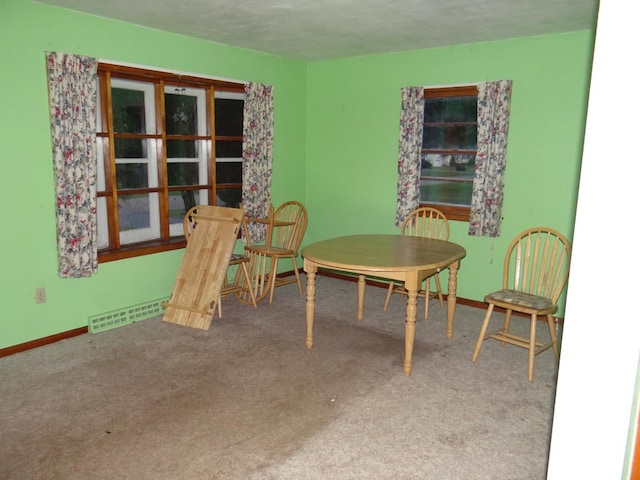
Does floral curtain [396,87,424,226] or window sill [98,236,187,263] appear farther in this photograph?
floral curtain [396,87,424,226]

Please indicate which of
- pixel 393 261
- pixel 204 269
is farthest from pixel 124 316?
pixel 393 261

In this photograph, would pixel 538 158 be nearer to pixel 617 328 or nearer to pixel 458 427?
pixel 458 427

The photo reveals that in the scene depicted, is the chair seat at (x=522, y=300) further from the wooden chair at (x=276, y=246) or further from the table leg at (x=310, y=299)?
the wooden chair at (x=276, y=246)

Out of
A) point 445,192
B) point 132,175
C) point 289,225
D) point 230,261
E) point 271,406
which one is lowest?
point 271,406

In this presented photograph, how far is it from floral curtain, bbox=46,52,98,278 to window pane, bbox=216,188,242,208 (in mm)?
1533

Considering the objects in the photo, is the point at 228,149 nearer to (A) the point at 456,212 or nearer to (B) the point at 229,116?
(B) the point at 229,116

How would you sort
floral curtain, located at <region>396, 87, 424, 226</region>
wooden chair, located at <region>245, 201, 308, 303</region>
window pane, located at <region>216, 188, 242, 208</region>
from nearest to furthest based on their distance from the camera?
A: 1. wooden chair, located at <region>245, 201, 308, 303</region>
2. floral curtain, located at <region>396, 87, 424, 226</region>
3. window pane, located at <region>216, 188, 242, 208</region>

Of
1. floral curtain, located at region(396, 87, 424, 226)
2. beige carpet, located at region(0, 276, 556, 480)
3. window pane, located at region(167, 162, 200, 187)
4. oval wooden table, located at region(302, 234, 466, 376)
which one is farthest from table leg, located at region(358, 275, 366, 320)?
window pane, located at region(167, 162, 200, 187)

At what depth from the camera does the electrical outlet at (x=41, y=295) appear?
370 centimetres

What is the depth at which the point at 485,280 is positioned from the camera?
4.77 m

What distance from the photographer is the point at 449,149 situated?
193 inches

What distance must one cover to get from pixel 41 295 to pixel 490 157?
12.6ft

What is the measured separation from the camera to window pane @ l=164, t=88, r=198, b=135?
4.57m

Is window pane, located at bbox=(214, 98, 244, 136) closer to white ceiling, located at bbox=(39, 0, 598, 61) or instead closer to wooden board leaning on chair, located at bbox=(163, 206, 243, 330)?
white ceiling, located at bbox=(39, 0, 598, 61)
